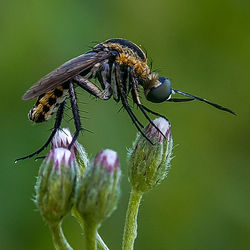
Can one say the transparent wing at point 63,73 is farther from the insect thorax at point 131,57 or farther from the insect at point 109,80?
the insect thorax at point 131,57

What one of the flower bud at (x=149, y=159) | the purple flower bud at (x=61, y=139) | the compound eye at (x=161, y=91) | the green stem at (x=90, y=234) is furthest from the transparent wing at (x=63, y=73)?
the green stem at (x=90, y=234)

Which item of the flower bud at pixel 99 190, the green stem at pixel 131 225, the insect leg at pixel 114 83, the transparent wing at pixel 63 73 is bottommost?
the green stem at pixel 131 225

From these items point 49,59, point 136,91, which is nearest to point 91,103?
point 49,59

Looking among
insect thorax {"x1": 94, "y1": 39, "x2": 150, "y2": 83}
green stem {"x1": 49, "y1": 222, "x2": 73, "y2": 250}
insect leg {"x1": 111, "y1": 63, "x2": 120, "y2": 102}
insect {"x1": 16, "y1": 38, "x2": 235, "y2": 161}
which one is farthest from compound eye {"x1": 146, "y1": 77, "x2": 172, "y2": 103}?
green stem {"x1": 49, "y1": 222, "x2": 73, "y2": 250}

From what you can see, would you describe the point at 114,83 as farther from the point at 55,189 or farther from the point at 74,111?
the point at 55,189

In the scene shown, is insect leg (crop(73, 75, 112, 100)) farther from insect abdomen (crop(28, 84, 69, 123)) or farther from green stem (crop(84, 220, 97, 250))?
green stem (crop(84, 220, 97, 250))

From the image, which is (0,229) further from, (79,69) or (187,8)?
(187,8)

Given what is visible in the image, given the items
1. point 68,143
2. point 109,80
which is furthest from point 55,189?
point 109,80
